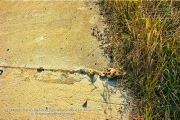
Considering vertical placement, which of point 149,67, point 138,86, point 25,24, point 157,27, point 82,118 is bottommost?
point 82,118

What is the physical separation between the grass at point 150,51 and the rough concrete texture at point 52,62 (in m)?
0.17

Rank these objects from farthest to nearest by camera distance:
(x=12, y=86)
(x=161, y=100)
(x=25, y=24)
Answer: (x=25, y=24), (x=12, y=86), (x=161, y=100)

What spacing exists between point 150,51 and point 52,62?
0.91 metres

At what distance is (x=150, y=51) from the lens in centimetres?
245

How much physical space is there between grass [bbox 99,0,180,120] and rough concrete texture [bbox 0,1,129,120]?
0.17 meters

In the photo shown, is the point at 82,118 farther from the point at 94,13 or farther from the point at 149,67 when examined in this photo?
the point at 94,13

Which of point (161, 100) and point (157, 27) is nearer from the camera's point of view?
point (161, 100)

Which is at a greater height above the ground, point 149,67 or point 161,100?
point 149,67

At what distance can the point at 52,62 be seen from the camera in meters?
2.72

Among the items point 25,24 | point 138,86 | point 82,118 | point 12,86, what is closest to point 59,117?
point 82,118

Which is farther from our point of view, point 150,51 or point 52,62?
point 52,62

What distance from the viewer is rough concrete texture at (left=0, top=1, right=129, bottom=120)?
7.91ft

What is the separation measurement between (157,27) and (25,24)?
1366 mm

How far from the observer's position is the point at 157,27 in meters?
2.60
